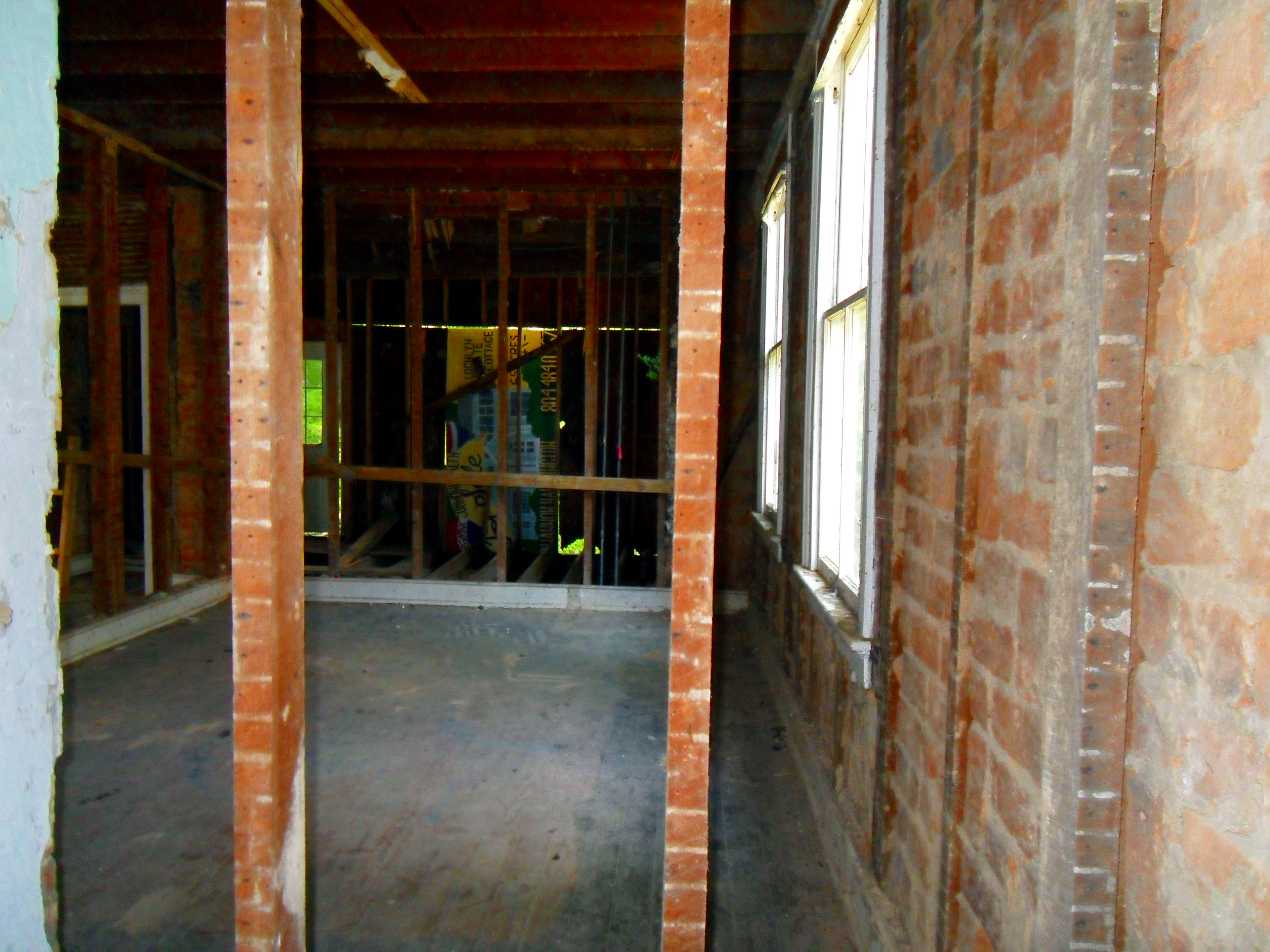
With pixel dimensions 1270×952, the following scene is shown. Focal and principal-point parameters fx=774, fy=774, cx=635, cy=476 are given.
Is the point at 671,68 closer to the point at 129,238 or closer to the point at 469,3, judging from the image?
the point at 469,3

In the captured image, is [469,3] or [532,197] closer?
[469,3]

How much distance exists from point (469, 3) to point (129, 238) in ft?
11.8

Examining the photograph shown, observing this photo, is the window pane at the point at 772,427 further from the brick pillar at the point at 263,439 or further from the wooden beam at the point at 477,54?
the brick pillar at the point at 263,439

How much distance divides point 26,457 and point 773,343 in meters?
4.23

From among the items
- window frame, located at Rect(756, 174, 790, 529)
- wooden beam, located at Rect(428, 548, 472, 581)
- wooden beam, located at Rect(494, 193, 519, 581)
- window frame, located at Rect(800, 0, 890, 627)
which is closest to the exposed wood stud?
wooden beam, located at Rect(494, 193, 519, 581)

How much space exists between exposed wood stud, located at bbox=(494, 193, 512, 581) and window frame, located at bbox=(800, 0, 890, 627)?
3.07 metres

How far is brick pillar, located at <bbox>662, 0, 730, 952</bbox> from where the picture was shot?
1.12 m

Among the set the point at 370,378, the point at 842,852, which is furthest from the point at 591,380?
the point at 842,852

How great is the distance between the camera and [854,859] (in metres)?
2.37

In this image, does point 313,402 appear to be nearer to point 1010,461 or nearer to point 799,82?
point 799,82

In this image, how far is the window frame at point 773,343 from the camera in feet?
13.6

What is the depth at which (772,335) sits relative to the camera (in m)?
4.98

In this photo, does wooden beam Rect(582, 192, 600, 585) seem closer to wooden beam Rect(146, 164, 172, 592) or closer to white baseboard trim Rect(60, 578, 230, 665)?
white baseboard trim Rect(60, 578, 230, 665)

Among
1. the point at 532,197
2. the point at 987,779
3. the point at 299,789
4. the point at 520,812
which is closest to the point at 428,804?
the point at 520,812
